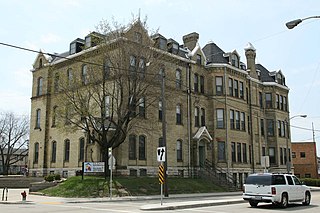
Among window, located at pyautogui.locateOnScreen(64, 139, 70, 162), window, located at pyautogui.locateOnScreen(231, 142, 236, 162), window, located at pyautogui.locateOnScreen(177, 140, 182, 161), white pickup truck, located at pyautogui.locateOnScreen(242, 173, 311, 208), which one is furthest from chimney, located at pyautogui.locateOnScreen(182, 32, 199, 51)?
white pickup truck, located at pyautogui.locateOnScreen(242, 173, 311, 208)

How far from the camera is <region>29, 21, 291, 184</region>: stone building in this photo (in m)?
35.9

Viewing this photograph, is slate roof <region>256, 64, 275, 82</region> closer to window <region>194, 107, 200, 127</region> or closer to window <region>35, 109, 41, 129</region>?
window <region>194, 107, 200, 127</region>

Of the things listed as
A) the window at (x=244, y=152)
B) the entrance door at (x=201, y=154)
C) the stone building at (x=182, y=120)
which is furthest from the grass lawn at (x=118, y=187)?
the window at (x=244, y=152)

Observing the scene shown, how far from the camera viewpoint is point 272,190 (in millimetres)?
19625

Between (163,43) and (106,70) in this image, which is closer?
(106,70)

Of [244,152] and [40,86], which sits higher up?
[40,86]

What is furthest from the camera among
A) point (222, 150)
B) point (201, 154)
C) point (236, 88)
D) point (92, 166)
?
point (236, 88)

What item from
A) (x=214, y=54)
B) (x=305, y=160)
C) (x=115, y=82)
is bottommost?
(x=305, y=160)

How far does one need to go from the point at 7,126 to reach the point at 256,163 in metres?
47.8

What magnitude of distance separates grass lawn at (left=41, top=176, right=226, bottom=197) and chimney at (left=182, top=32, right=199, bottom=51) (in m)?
17.3

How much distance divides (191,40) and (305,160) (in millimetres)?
37560

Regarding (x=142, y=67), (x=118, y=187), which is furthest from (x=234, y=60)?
(x=118, y=187)

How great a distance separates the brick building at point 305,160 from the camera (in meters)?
68.1

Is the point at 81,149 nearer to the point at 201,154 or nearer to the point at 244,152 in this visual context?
the point at 201,154
